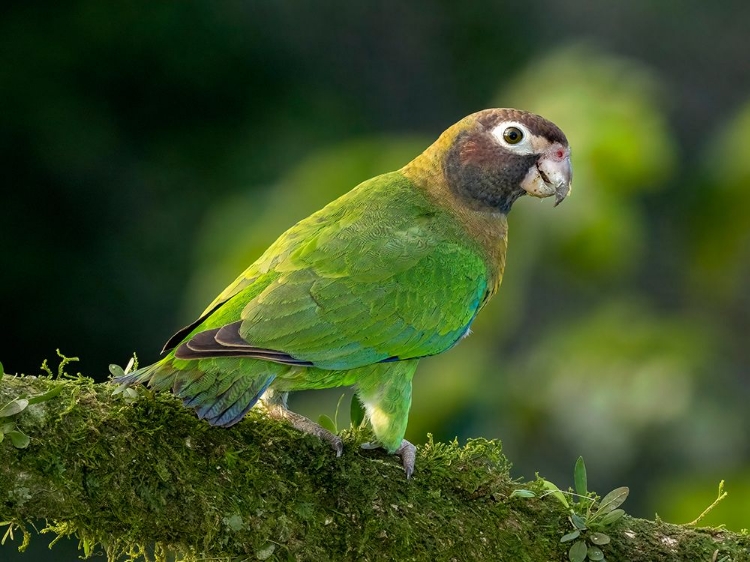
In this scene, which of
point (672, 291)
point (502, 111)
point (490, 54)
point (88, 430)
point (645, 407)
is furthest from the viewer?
point (490, 54)

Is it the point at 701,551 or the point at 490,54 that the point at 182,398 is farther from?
the point at 490,54

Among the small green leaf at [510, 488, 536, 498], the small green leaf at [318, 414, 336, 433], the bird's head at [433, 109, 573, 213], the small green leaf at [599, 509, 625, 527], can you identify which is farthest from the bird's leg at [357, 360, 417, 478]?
the bird's head at [433, 109, 573, 213]

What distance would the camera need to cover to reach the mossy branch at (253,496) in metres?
3.23

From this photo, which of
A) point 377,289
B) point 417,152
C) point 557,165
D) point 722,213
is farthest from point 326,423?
point 722,213

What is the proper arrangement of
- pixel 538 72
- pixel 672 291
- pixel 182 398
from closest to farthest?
1. pixel 182 398
2. pixel 538 72
3. pixel 672 291

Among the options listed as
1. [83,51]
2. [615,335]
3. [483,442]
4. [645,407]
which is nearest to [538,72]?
[615,335]

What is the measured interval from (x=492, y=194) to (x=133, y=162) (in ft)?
20.8

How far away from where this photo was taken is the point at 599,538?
3.58 metres

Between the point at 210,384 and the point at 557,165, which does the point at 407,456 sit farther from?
the point at 557,165

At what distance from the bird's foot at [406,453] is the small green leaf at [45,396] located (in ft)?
4.01

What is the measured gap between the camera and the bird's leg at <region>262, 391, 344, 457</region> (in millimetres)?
3740

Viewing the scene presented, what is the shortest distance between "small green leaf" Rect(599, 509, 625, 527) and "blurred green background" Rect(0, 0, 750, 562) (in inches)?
96.4

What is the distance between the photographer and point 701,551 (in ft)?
11.7

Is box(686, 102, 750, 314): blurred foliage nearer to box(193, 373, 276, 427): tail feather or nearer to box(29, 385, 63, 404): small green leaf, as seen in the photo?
box(193, 373, 276, 427): tail feather
